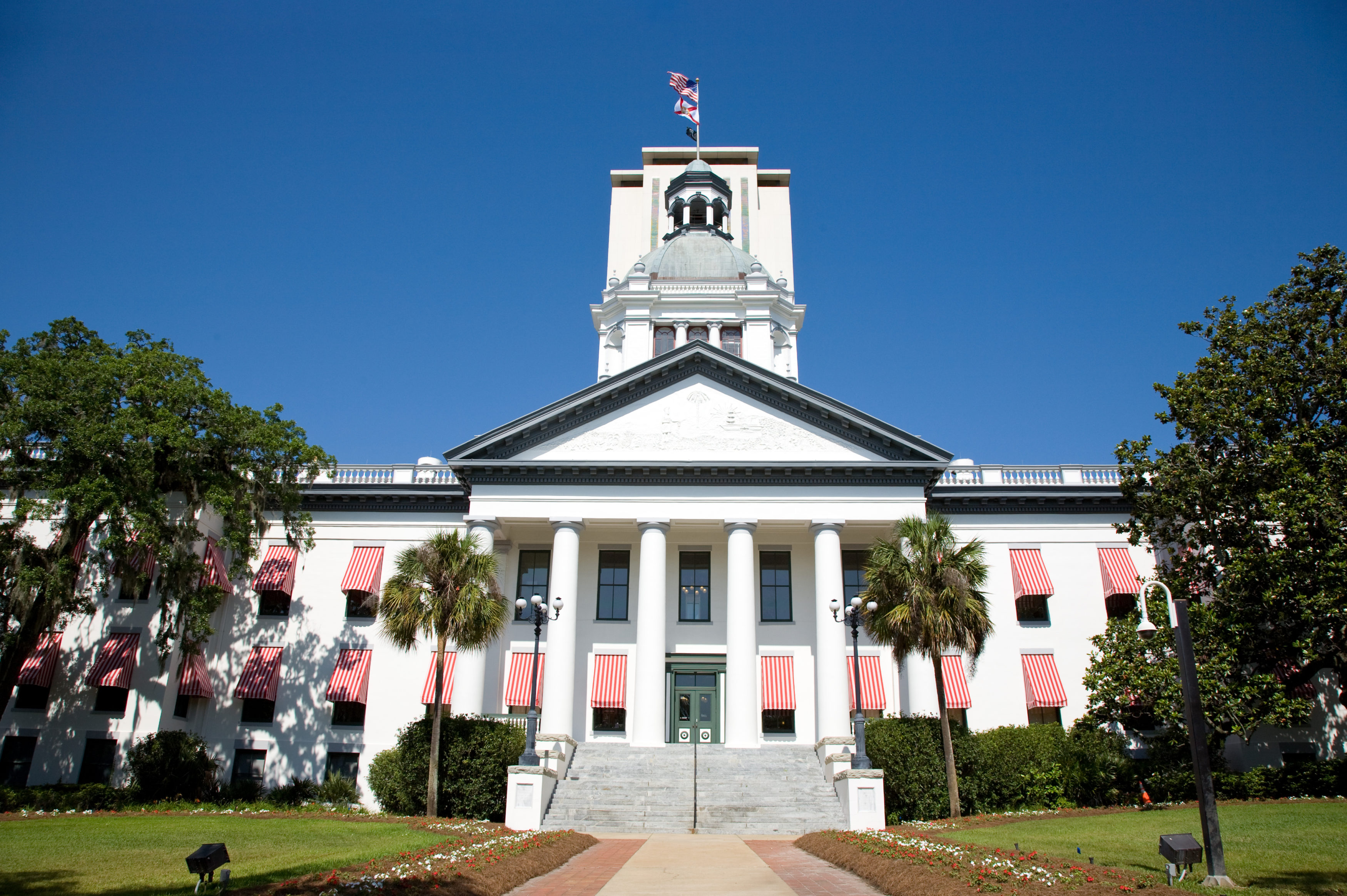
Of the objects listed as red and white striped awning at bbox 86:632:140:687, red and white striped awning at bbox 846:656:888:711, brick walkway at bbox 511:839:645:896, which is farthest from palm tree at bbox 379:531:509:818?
red and white striped awning at bbox 846:656:888:711

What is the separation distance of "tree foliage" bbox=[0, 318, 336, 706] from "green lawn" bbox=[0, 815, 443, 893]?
6.74 meters

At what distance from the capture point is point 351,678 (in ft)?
105

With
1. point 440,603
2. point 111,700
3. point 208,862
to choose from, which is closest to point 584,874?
point 208,862

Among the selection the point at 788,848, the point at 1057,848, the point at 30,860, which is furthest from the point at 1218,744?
the point at 30,860

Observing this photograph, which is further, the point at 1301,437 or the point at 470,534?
the point at 470,534

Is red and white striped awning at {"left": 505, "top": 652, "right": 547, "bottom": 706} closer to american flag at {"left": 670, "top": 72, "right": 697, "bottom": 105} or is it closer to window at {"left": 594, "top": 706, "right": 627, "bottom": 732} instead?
window at {"left": 594, "top": 706, "right": 627, "bottom": 732}

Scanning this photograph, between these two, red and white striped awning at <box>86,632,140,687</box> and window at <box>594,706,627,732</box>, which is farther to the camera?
window at <box>594,706,627,732</box>

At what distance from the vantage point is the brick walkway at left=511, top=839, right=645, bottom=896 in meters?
12.9

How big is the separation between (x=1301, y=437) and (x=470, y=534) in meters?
22.8

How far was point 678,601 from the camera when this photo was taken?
33.3 metres

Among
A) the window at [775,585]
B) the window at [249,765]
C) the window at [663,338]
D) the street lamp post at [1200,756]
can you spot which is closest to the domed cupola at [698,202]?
the window at [663,338]

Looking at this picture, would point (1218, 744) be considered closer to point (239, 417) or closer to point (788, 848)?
point (788, 848)

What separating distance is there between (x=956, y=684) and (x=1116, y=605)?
23.4 ft

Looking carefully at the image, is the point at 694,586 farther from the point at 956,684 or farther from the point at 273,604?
the point at 273,604
